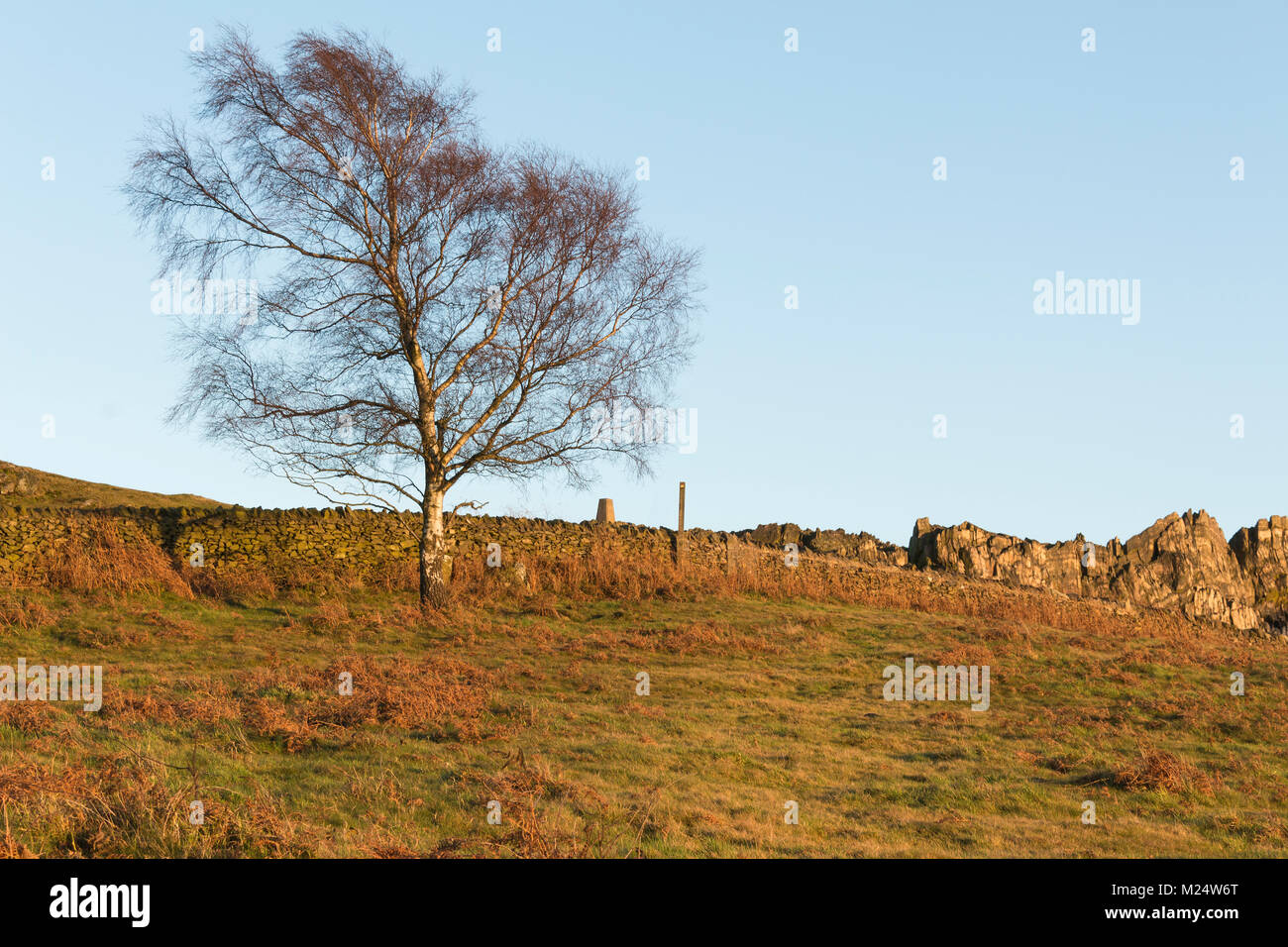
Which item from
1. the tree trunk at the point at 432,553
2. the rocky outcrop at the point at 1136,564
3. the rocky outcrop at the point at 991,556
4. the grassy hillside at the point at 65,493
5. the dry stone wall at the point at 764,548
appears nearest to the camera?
the tree trunk at the point at 432,553

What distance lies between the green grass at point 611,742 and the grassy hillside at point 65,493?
15.9 meters

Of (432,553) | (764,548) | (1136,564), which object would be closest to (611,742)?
(432,553)

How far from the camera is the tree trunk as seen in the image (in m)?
24.0

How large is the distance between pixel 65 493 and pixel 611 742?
109 ft

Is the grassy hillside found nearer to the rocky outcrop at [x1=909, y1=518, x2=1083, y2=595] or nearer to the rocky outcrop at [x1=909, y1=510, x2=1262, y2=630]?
the rocky outcrop at [x1=909, y1=518, x2=1083, y2=595]

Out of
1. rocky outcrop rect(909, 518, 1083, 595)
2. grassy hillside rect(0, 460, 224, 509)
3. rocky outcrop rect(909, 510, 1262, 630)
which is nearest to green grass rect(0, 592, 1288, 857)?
rocky outcrop rect(909, 518, 1083, 595)

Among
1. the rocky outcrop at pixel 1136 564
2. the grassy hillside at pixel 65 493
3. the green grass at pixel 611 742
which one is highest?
the grassy hillside at pixel 65 493

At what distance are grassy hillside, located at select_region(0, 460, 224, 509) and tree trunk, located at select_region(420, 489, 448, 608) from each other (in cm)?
1562

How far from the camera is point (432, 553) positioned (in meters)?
24.1

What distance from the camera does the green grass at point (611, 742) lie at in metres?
8.32

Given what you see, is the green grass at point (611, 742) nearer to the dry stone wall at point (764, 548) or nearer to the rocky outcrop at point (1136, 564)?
the dry stone wall at point (764, 548)

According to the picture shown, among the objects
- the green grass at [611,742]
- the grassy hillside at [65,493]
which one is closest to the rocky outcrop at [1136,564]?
the green grass at [611,742]
